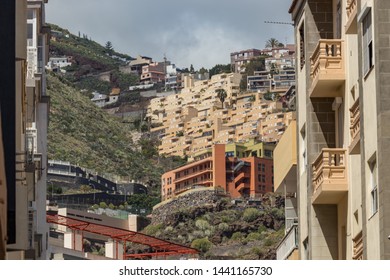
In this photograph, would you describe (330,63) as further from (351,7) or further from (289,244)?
(289,244)

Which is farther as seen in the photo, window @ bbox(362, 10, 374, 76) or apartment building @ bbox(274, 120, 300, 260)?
apartment building @ bbox(274, 120, 300, 260)

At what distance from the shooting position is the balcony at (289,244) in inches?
1620

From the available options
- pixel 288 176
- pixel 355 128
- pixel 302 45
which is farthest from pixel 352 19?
pixel 288 176

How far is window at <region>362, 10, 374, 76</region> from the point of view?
30.1 m

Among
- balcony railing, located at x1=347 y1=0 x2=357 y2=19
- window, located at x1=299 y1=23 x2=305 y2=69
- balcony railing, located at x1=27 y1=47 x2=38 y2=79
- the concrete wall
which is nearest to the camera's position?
the concrete wall

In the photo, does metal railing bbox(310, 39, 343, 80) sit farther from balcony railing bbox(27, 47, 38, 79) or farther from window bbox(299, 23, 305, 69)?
balcony railing bbox(27, 47, 38, 79)

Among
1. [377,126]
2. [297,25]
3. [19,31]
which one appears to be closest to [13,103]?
[19,31]

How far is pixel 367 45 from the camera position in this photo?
30.5 metres

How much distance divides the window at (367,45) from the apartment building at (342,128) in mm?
20

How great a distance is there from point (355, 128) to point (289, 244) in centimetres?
970

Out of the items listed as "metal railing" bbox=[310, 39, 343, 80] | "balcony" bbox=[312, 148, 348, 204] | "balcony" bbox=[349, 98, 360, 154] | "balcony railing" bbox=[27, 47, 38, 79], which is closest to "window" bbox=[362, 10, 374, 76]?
"balcony" bbox=[349, 98, 360, 154]

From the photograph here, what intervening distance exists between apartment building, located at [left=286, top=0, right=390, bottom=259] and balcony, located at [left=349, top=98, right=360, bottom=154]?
2 cm

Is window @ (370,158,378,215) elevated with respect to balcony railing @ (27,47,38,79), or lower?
lower
